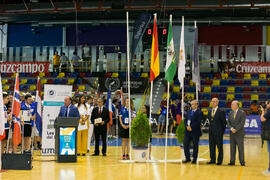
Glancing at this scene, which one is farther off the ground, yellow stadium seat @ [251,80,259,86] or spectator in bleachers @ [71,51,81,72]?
spectator in bleachers @ [71,51,81,72]

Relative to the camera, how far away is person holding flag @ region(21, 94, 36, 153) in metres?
14.0

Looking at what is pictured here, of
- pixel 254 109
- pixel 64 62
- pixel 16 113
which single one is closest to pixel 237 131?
pixel 16 113

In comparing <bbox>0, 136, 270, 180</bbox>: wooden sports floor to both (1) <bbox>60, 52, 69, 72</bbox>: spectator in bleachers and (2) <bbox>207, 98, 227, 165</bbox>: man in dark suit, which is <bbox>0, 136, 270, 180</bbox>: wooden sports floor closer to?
(2) <bbox>207, 98, 227, 165</bbox>: man in dark suit

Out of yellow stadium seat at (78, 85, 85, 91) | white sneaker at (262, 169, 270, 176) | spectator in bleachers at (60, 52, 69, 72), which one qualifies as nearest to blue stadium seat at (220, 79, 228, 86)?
yellow stadium seat at (78, 85, 85, 91)

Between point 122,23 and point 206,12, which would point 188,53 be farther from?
point 122,23

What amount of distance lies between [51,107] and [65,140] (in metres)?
2.01

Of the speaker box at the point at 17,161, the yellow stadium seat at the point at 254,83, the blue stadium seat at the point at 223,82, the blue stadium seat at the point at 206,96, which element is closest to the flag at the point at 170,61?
the speaker box at the point at 17,161

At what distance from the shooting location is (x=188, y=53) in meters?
30.5

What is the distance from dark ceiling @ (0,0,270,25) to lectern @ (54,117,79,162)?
55.9ft

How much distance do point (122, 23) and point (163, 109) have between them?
9441 mm

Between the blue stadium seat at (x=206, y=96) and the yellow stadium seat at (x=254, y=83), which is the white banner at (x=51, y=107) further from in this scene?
the yellow stadium seat at (x=254, y=83)

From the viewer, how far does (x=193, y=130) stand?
1309 cm

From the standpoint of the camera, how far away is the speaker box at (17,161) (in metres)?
10.8

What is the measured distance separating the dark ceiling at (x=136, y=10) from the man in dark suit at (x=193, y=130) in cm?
1632
